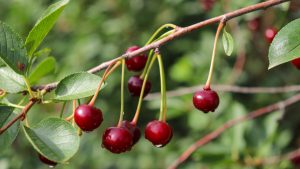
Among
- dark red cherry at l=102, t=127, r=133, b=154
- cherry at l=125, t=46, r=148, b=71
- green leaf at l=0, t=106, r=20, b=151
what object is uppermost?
cherry at l=125, t=46, r=148, b=71

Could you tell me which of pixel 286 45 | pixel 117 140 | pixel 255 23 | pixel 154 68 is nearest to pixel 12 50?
pixel 117 140

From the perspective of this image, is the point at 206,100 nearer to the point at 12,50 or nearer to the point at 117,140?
the point at 117,140

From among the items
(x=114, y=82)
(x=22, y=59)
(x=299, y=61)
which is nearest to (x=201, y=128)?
(x=114, y=82)

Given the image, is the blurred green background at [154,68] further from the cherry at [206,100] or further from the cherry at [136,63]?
the cherry at [206,100]

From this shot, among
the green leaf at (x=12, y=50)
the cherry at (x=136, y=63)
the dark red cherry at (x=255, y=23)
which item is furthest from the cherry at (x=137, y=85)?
the dark red cherry at (x=255, y=23)

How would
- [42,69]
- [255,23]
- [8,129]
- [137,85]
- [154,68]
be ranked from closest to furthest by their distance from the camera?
[8,129], [137,85], [42,69], [255,23], [154,68]

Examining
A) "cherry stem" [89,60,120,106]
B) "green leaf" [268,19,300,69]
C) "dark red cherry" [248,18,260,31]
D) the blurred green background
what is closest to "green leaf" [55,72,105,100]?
"cherry stem" [89,60,120,106]

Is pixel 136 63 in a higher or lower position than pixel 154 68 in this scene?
lower

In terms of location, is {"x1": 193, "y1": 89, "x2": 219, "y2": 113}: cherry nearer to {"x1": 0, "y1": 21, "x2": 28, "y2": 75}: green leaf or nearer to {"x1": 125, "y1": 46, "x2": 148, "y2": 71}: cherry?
{"x1": 125, "y1": 46, "x2": 148, "y2": 71}: cherry
